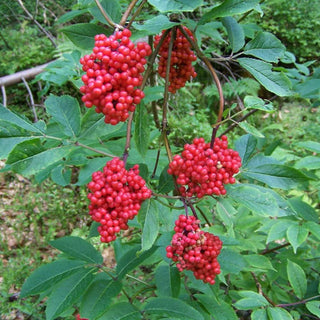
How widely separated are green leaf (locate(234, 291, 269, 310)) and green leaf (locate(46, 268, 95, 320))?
653 millimetres

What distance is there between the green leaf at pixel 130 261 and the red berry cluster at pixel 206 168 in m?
0.42

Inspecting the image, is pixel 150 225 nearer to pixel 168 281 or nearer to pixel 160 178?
pixel 160 178

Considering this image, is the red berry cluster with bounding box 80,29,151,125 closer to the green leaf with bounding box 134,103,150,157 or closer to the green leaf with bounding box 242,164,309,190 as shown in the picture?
the green leaf with bounding box 134,103,150,157

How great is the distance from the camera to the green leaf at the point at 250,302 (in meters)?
1.38

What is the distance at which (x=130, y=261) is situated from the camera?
4.45 ft

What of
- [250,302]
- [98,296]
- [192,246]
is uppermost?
[192,246]

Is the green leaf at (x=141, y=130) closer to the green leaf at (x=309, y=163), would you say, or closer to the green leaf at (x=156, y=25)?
the green leaf at (x=156, y=25)

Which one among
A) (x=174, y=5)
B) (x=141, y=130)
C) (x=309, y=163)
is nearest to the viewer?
(x=174, y=5)

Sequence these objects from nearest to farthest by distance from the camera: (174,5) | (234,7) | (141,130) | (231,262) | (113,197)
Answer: (174,5)
(234,7)
(113,197)
(141,130)
(231,262)

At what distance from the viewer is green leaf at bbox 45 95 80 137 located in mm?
1182

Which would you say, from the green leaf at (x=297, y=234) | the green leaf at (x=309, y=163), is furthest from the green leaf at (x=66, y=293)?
the green leaf at (x=309, y=163)

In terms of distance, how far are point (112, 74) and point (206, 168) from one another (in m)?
0.40

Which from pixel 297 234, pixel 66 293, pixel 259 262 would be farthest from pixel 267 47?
pixel 66 293

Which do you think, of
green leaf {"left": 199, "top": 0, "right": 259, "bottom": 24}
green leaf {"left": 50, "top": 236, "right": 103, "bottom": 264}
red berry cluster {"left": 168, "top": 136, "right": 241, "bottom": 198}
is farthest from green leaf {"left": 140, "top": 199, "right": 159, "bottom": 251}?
green leaf {"left": 199, "top": 0, "right": 259, "bottom": 24}
